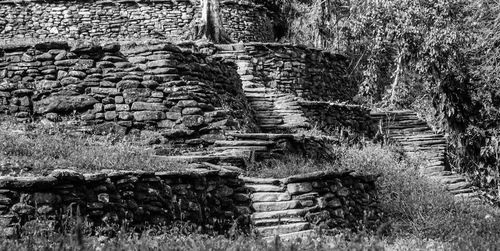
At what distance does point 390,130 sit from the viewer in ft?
67.9

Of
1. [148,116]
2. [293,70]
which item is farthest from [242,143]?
[293,70]

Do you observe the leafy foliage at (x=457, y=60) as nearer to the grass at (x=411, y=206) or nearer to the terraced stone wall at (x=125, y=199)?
the grass at (x=411, y=206)

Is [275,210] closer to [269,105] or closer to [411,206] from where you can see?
[411,206]

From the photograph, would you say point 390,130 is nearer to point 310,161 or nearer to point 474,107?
point 474,107

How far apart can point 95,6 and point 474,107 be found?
1341 centimetres

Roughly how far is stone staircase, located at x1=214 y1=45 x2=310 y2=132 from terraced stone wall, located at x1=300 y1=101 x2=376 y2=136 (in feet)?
1.65

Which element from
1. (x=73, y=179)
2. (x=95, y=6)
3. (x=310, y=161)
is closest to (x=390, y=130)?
(x=310, y=161)

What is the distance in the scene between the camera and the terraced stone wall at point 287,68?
64.4 ft

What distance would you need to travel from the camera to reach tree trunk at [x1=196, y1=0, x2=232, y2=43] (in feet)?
68.9

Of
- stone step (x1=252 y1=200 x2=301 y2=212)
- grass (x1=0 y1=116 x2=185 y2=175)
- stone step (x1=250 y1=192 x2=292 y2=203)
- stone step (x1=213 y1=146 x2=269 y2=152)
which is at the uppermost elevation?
grass (x1=0 y1=116 x2=185 y2=175)

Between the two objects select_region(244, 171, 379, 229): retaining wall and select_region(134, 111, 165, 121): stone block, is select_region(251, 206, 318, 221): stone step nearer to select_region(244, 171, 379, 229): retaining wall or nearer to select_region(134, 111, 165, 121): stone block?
select_region(244, 171, 379, 229): retaining wall

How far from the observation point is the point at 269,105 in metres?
17.6

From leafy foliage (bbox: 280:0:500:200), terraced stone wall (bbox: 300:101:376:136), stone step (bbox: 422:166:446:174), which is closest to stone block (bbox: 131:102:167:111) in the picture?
terraced stone wall (bbox: 300:101:376:136)

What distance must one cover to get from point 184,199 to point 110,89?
15.4 feet
